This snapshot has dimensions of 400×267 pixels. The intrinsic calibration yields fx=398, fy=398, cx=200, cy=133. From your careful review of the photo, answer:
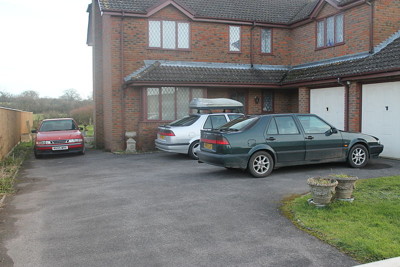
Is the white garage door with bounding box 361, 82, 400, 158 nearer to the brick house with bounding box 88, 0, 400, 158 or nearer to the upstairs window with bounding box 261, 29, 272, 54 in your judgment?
the brick house with bounding box 88, 0, 400, 158

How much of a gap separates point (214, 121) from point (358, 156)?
4663 mm

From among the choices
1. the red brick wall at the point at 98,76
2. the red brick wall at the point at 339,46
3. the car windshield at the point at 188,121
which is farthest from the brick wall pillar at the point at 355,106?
the red brick wall at the point at 98,76

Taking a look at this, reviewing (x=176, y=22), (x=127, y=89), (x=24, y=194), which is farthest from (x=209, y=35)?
(x=24, y=194)

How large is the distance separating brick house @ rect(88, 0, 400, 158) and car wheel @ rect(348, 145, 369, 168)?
2494 mm

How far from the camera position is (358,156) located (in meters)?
10.6

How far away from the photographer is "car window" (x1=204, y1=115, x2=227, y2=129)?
43.1ft

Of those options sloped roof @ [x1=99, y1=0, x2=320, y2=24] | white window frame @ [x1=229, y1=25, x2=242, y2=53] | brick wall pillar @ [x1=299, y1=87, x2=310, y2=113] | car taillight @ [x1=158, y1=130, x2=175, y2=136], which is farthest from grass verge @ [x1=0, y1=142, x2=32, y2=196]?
brick wall pillar @ [x1=299, y1=87, x2=310, y2=113]

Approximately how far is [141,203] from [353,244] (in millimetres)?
3788

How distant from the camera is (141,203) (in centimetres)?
721

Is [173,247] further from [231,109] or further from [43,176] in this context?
[231,109]

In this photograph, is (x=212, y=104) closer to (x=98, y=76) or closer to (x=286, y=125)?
(x=286, y=125)

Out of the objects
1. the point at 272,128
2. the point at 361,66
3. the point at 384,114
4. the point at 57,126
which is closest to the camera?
the point at 272,128

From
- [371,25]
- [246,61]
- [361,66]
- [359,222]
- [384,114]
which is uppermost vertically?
[371,25]

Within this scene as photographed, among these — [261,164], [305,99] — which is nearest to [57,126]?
[261,164]
